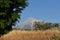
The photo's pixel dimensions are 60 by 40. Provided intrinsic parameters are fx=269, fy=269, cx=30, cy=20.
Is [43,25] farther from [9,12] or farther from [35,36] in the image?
[35,36]

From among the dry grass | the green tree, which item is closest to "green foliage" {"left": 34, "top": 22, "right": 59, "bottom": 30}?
the green tree

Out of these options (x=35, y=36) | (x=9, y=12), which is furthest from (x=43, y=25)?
(x=35, y=36)

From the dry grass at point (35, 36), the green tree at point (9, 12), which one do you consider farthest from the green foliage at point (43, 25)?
the dry grass at point (35, 36)

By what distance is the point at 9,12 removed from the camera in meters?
37.8

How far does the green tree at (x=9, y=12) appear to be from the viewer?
1400 inches

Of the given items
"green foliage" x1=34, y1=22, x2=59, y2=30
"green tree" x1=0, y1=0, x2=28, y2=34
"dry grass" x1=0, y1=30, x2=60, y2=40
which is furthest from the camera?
"green foliage" x1=34, y1=22, x2=59, y2=30

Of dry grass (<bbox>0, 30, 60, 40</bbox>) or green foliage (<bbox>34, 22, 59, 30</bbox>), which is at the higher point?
green foliage (<bbox>34, 22, 59, 30</bbox>)

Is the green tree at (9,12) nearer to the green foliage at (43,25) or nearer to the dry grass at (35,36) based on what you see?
the green foliage at (43,25)

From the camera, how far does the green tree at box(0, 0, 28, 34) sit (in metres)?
35.6

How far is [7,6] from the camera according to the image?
3584 centimetres

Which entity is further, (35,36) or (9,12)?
(9,12)

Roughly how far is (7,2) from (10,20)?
9.03 ft

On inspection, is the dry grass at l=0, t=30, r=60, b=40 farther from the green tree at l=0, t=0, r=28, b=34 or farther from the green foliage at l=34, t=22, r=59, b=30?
the green foliage at l=34, t=22, r=59, b=30

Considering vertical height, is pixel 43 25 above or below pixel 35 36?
above
